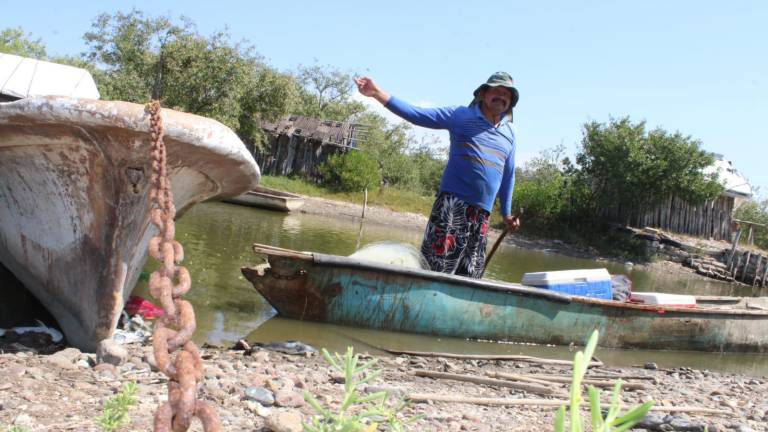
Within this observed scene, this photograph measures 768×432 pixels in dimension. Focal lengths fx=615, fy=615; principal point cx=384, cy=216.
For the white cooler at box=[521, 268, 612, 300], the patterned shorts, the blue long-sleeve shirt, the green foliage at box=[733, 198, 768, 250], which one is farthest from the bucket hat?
the green foliage at box=[733, 198, 768, 250]

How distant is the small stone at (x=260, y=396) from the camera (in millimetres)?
2896

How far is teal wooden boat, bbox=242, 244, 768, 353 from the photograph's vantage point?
5.37m

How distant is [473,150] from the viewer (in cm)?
522

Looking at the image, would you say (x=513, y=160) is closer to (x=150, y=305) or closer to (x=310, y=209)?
(x=150, y=305)

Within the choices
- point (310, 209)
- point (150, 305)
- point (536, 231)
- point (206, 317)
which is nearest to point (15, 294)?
point (150, 305)

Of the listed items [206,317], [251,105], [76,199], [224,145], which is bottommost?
[206,317]

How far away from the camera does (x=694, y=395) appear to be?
468 centimetres

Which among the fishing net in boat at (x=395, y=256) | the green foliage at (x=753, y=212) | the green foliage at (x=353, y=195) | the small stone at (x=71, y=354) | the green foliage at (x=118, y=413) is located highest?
the green foliage at (x=753, y=212)

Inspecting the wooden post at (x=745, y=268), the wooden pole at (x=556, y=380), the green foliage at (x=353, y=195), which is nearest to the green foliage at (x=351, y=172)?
the green foliage at (x=353, y=195)

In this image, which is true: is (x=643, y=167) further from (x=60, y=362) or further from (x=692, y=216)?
(x=60, y=362)

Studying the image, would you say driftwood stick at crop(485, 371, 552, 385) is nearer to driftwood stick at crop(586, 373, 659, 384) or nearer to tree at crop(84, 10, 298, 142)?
driftwood stick at crop(586, 373, 659, 384)

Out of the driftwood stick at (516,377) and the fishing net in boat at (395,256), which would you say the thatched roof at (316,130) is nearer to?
the fishing net in boat at (395,256)

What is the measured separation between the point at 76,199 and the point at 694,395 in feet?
15.0

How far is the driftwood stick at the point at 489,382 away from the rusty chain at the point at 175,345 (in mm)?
3254
